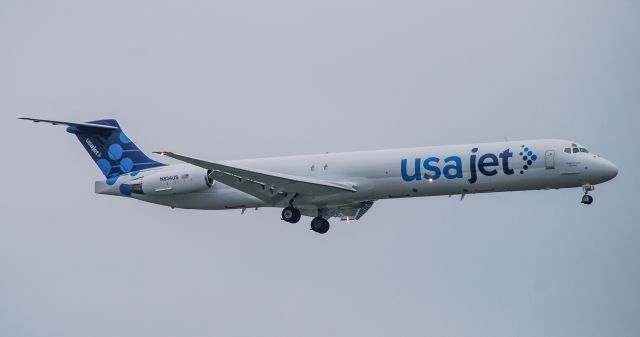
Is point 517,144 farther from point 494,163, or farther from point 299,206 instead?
point 299,206

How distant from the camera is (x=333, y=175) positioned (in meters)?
50.2

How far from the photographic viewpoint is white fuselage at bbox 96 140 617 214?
47.3 metres

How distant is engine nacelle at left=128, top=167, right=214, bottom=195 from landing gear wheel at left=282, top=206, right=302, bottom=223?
3.63 meters

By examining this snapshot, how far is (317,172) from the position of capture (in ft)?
166

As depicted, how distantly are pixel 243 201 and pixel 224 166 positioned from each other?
3.86 m

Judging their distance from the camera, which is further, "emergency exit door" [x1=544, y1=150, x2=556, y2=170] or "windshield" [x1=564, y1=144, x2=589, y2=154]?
"windshield" [x1=564, y1=144, x2=589, y2=154]

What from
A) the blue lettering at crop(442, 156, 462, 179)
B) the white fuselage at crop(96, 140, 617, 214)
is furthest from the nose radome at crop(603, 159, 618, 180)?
the blue lettering at crop(442, 156, 462, 179)

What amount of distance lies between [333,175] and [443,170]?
477 centimetres

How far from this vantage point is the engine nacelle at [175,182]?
52.0m

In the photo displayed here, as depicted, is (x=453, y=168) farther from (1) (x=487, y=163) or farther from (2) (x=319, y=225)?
(2) (x=319, y=225)

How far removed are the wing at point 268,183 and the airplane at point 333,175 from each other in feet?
0.13

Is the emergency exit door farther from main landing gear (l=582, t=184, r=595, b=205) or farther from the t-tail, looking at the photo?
the t-tail

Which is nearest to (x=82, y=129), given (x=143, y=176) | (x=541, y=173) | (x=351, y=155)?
(x=143, y=176)

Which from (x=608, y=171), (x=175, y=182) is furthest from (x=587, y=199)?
(x=175, y=182)
